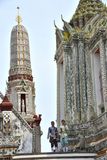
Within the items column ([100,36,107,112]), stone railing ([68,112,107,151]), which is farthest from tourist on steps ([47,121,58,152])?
column ([100,36,107,112])

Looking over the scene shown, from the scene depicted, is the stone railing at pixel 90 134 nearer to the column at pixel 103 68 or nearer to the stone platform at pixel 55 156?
the column at pixel 103 68

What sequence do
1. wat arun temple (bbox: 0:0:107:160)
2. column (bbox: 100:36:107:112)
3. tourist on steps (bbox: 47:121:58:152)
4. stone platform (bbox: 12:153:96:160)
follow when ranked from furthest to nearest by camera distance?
column (bbox: 100:36:107:112) → tourist on steps (bbox: 47:121:58:152) → wat arun temple (bbox: 0:0:107:160) → stone platform (bbox: 12:153:96:160)

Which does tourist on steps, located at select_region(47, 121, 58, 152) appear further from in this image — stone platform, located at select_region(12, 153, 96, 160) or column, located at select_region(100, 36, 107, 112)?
column, located at select_region(100, 36, 107, 112)

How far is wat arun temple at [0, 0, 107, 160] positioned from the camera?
55.9 ft

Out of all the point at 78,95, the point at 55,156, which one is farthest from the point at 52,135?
the point at 78,95

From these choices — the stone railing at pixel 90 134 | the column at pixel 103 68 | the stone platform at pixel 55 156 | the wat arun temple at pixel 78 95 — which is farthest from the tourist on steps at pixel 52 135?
the column at pixel 103 68

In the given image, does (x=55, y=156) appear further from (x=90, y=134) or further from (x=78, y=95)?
(x=78, y=95)

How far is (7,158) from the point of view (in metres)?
15.8

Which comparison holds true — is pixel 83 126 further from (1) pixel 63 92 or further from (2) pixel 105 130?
(1) pixel 63 92

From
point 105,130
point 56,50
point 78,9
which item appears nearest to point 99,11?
point 78,9

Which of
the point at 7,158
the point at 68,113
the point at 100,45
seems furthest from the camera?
the point at 68,113

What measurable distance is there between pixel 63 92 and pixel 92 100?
12.1 feet

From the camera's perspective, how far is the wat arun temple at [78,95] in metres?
17.0

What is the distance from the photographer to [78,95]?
70.2 ft
